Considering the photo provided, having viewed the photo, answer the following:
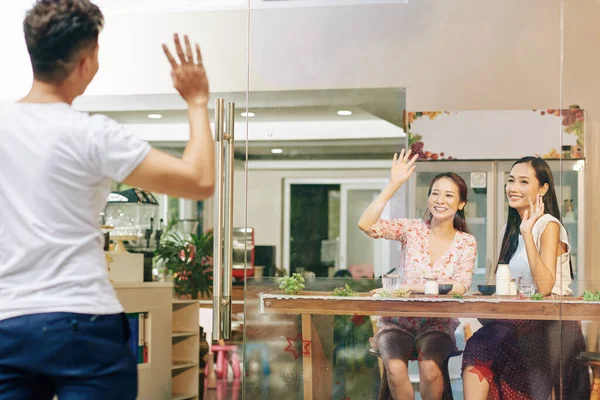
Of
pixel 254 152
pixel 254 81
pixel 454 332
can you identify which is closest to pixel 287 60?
pixel 254 81

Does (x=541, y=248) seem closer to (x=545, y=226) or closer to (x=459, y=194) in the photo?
(x=545, y=226)

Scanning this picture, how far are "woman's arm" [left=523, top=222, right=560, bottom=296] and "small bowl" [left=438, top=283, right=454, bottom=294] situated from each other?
243 mm

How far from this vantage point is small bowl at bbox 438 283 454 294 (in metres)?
2.54

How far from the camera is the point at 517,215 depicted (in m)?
2.57

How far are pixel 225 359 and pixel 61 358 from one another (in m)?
2.51

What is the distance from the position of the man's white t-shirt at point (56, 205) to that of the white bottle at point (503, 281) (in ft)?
4.75

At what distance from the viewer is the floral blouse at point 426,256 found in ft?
8.34

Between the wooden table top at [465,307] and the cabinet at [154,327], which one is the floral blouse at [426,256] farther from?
the cabinet at [154,327]

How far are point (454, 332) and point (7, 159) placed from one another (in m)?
1.58

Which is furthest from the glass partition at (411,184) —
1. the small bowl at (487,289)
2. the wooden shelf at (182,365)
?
the wooden shelf at (182,365)

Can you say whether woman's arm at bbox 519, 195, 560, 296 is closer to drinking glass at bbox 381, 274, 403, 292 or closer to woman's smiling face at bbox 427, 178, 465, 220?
woman's smiling face at bbox 427, 178, 465, 220

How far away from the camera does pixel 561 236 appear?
8.43 feet

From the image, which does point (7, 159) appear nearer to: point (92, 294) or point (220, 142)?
point (92, 294)

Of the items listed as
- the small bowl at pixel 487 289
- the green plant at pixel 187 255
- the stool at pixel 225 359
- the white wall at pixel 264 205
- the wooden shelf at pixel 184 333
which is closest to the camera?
the small bowl at pixel 487 289
